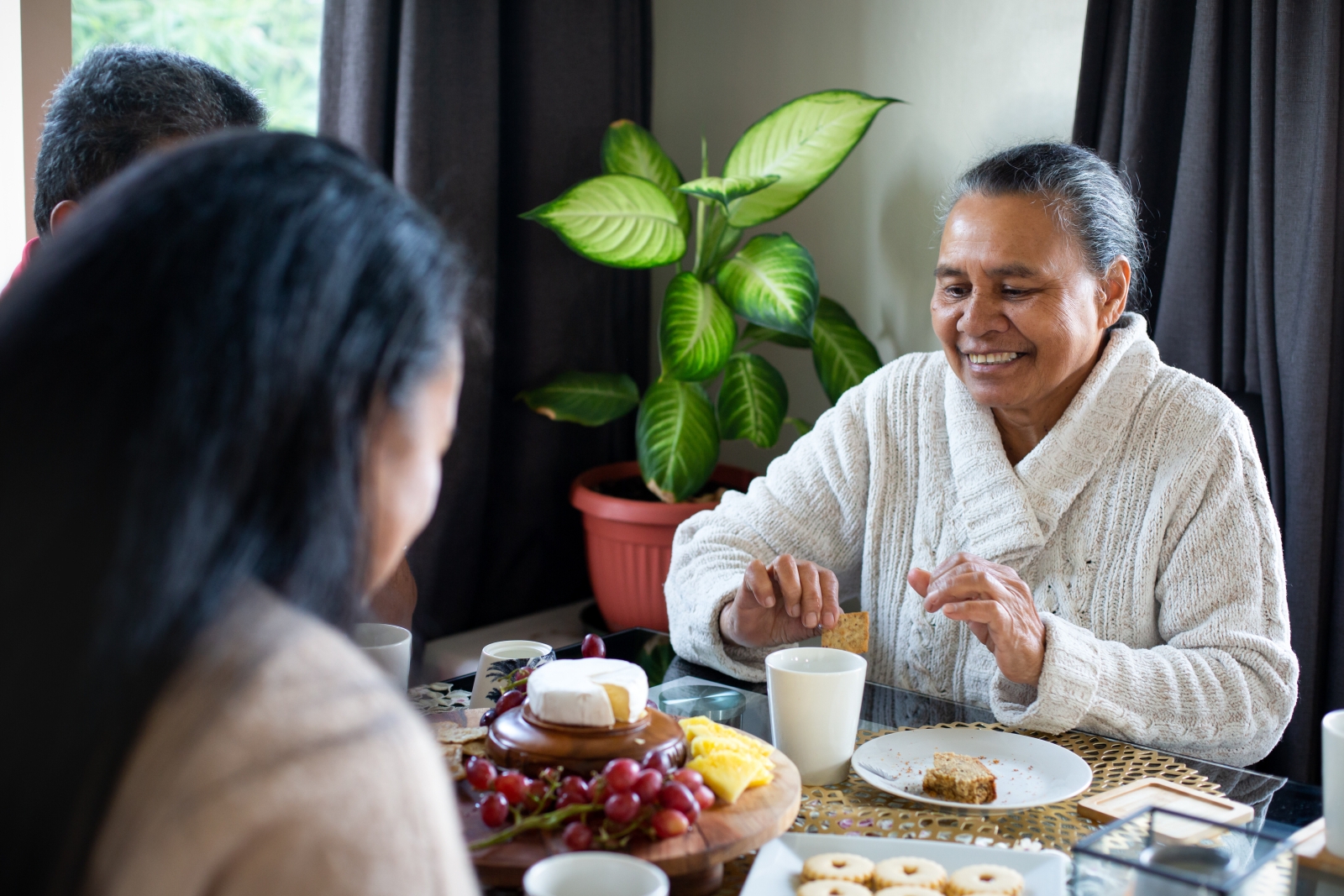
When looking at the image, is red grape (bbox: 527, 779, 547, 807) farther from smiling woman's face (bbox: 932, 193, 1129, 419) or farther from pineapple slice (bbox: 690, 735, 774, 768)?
smiling woman's face (bbox: 932, 193, 1129, 419)

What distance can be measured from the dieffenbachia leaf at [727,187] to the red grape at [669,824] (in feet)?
5.83

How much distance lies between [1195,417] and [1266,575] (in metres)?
0.24

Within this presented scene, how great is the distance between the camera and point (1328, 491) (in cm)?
203

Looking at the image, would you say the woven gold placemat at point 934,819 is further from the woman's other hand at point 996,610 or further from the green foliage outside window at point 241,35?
the green foliage outside window at point 241,35

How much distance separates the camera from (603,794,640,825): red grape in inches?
32.0

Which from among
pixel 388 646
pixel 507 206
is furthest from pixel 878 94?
pixel 388 646

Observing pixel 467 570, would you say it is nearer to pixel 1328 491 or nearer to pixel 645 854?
pixel 1328 491

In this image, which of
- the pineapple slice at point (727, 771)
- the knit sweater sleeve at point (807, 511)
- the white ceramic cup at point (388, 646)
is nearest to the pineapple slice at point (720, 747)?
the pineapple slice at point (727, 771)

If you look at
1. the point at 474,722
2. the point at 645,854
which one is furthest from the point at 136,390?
the point at 474,722

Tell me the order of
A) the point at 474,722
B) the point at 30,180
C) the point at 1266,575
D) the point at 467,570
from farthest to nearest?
the point at 467,570, the point at 30,180, the point at 1266,575, the point at 474,722

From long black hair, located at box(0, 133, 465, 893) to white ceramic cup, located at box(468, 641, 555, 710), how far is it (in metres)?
0.71

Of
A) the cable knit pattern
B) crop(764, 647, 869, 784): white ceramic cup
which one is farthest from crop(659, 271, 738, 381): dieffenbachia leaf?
crop(764, 647, 869, 784): white ceramic cup

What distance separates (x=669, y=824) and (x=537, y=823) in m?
0.10

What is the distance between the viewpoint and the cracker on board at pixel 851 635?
1393 mm
